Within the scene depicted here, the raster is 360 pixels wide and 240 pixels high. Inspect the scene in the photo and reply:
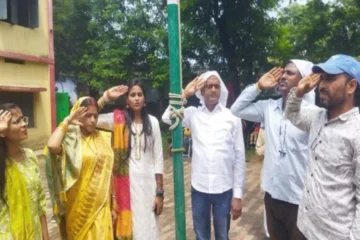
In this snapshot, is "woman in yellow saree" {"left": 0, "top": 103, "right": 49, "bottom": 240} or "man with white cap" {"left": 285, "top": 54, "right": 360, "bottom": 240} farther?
"woman in yellow saree" {"left": 0, "top": 103, "right": 49, "bottom": 240}

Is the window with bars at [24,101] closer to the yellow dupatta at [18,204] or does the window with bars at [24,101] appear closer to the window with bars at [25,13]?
the window with bars at [25,13]

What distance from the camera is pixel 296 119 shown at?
252cm

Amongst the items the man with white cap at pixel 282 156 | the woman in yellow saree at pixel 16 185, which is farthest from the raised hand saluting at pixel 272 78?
the woman in yellow saree at pixel 16 185

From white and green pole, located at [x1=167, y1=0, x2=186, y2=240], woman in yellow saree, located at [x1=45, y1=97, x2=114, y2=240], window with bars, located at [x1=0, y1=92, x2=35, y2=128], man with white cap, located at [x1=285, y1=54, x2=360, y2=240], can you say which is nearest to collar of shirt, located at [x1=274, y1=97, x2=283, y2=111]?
man with white cap, located at [x1=285, y1=54, x2=360, y2=240]

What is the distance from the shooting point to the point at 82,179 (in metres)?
3.03

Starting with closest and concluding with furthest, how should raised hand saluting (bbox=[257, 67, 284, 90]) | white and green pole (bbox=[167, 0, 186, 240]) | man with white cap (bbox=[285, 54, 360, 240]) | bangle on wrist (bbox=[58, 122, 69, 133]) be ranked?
1. man with white cap (bbox=[285, 54, 360, 240])
2. white and green pole (bbox=[167, 0, 186, 240])
3. raised hand saluting (bbox=[257, 67, 284, 90])
4. bangle on wrist (bbox=[58, 122, 69, 133])

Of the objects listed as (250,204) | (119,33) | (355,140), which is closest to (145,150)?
(355,140)

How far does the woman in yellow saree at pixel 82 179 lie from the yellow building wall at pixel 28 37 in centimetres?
932

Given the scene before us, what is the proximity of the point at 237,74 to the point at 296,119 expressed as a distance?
1095 centimetres

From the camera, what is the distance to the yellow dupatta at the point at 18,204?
2.58 meters

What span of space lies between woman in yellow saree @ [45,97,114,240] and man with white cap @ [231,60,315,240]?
3.80 ft

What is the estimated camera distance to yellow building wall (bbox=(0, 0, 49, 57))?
1132 cm

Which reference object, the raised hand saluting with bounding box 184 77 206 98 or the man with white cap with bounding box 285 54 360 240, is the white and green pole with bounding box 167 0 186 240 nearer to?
the raised hand saluting with bounding box 184 77 206 98

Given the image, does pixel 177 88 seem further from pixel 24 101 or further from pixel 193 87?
pixel 24 101
